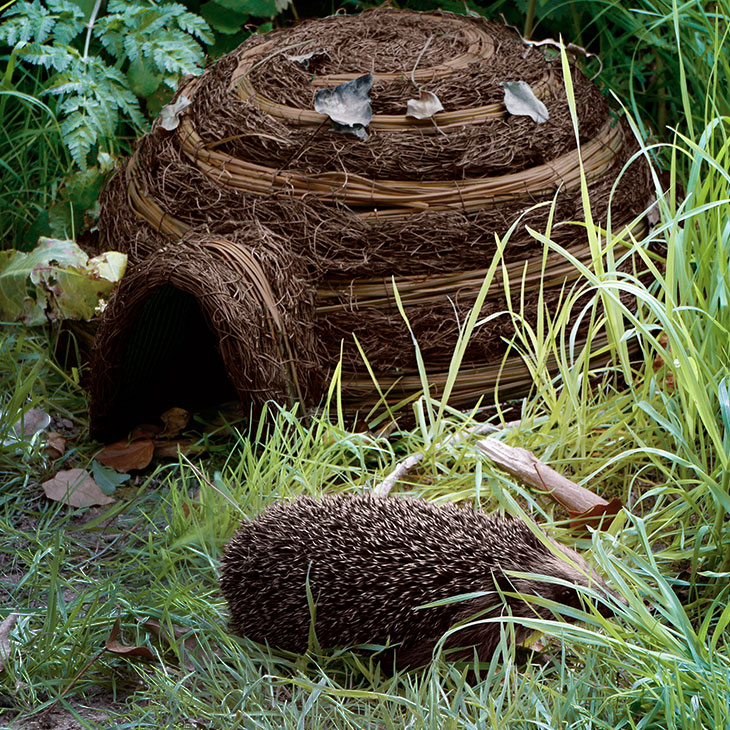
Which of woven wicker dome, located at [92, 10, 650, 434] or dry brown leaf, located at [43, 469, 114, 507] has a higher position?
woven wicker dome, located at [92, 10, 650, 434]

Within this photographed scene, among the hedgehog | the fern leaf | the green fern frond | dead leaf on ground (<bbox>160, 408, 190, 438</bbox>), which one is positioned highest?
the fern leaf

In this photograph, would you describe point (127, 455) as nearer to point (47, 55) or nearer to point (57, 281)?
point (57, 281)

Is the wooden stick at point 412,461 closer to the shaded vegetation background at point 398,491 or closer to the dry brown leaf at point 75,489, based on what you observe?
the shaded vegetation background at point 398,491

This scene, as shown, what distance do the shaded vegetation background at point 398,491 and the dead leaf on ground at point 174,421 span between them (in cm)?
15

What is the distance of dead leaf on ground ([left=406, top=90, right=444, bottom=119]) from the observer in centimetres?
311

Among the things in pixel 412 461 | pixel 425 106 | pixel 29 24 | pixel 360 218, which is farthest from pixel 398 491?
pixel 29 24

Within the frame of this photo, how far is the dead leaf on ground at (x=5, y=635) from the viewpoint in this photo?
2250 millimetres

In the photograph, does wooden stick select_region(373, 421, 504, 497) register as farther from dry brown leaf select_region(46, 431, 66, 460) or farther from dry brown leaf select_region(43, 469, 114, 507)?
dry brown leaf select_region(46, 431, 66, 460)

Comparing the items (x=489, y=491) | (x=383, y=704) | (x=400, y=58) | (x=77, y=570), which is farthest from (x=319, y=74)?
(x=383, y=704)

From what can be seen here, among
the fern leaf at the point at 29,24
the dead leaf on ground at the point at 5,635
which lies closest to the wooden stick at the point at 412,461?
the dead leaf on ground at the point at 5,635

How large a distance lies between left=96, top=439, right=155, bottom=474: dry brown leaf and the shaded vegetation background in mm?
56

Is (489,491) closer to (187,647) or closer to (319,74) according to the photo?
(187,647)

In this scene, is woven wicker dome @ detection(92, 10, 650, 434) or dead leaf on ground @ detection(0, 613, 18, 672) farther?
woven wicker dome @ detection(92, 10, 650, 434)

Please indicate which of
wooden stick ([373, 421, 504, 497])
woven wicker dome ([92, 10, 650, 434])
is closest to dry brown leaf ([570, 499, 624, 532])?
wooden stick ([373, 421, 504, 497])
